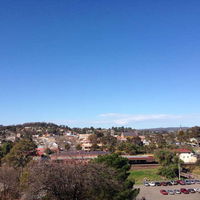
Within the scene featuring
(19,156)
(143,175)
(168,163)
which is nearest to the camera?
(143,175)

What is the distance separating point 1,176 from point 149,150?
43.1 meters

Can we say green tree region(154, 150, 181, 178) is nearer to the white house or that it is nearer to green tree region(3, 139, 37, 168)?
the white house

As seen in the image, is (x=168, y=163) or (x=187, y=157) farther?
(x=187, y=157)

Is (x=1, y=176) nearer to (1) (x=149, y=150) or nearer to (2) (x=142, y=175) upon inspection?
(2) (x=142, y=175)

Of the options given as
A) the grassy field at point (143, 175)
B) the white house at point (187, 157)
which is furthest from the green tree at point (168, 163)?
the white house at point (187, 157)

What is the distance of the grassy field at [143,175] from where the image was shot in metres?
37.1

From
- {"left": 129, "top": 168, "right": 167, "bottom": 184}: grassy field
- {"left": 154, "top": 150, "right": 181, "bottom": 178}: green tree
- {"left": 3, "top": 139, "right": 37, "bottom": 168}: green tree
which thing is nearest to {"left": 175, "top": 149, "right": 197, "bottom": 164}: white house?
{"left": 129, "top": 168, "right": 167, "bottom": 184}: grassy field

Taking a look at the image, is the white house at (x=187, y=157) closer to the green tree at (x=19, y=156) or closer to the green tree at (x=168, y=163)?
the green tree at (x=168, y=163)

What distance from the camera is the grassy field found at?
37.1m

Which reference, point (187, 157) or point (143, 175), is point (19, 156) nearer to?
point (143, 175)

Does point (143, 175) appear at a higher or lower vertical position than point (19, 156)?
lower

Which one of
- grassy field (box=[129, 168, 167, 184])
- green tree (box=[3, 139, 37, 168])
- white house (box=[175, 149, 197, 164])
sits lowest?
grassy field (box=[129, 168, 167, 184])

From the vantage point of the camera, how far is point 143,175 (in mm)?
40250

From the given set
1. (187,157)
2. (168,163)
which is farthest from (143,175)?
(187,157)
